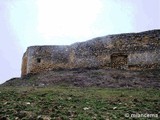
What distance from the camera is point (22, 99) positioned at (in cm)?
991

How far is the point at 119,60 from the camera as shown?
63.2 feet

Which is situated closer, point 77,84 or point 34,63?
point 77,84

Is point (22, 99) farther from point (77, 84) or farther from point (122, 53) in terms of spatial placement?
point (122, 53)

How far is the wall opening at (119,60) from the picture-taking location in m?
19.1

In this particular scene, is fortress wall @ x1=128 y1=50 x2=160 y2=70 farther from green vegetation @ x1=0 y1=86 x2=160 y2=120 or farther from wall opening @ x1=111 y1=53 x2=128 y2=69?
green vegetation @ x1=0 y1=86 x2=160 y2=120

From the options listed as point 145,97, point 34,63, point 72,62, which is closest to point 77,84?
point 145,97

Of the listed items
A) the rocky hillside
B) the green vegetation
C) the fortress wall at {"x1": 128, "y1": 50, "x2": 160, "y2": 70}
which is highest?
the fortress wall at {"x1": 128, "y1": 50, "x2": 160, "y2": 70}

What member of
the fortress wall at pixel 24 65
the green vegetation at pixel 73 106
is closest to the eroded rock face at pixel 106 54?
the fortress wall at pixel 24 65

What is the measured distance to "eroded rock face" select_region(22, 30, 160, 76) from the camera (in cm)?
1856

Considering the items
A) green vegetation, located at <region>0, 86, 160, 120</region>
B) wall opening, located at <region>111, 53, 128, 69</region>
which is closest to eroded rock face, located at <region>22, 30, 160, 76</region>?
wall opening, located at <region>111, 53, 128, 69</region>

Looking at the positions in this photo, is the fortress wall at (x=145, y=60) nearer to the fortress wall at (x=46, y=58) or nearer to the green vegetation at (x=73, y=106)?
the fortress wall at (x=46, y=58)

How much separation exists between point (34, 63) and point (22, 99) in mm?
12902

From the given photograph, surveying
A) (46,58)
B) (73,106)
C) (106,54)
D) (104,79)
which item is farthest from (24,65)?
(73,106)

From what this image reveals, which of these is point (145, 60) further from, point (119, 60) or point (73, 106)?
point (73, 106)
